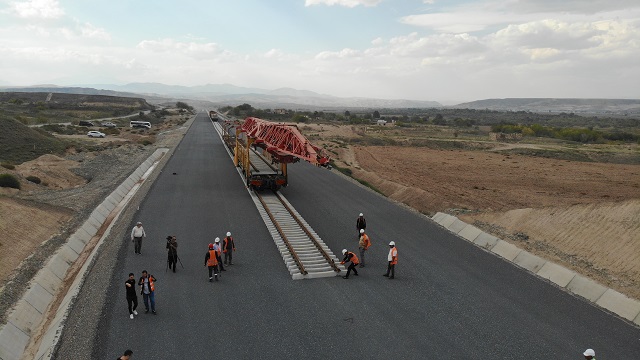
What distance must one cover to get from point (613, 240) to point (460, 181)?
22536 millimetres

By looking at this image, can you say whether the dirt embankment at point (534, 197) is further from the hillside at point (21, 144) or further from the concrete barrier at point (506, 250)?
the hillside at point (21, 144)

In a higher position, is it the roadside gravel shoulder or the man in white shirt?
the man in white shirt

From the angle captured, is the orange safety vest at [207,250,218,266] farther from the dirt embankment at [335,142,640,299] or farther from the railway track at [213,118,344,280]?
the dirt embankment at [335,142,640,299]

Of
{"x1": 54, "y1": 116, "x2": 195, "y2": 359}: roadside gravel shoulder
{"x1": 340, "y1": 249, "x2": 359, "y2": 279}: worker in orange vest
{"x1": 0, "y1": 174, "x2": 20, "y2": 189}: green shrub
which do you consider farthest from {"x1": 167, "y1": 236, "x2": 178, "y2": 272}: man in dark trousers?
{"x1": 0, "y1": 174, "x2": 20, "y2": 189}: green shrub

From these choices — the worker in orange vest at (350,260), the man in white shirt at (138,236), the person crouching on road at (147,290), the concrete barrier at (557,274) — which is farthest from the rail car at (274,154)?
the person crouching on road at (147,290)

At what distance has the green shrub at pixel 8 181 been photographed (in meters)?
29.5

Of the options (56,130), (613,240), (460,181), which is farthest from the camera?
(56,130)

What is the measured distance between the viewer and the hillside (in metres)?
43.6

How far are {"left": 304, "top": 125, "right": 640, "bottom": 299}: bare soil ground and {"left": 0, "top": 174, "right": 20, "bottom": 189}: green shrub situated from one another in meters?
27.2

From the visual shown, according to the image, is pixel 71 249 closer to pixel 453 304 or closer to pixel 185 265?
pixel 185 265

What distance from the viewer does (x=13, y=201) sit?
2323 centimetres

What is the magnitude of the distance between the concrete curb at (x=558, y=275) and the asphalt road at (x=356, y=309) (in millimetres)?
588

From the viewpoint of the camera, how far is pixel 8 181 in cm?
2980

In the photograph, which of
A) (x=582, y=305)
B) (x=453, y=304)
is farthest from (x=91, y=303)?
(x=582, y=305)
